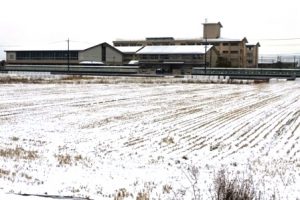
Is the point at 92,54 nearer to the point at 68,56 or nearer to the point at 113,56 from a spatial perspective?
the point at 113,56

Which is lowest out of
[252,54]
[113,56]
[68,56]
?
[68,56]

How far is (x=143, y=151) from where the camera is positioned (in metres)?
12.0

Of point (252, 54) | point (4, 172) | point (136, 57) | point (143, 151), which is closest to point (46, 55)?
point (136, 57)

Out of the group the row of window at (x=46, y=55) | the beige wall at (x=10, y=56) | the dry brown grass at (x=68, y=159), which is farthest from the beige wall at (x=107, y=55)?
the dry brown grass at (x=68, y=159)

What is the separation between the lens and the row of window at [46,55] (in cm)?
9856

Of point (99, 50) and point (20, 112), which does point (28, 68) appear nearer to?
point (99, 50)

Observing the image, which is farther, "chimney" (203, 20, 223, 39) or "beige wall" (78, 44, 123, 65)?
"chimney" (203, 20, 223, 39)

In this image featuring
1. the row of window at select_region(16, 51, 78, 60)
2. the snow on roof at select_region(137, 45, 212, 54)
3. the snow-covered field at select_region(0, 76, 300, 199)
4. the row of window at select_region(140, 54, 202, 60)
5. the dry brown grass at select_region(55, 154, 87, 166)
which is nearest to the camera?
the snow-covered field at select_region(0, 76, 300, 199)

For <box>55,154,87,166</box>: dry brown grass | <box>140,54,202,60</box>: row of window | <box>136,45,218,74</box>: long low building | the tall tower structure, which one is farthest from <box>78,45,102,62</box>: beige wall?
<box>55,154,87,166</box>: dry brown grass

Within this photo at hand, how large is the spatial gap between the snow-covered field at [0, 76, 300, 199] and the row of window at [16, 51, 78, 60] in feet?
254

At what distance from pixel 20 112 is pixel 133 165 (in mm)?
11816

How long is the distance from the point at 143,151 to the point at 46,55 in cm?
9173

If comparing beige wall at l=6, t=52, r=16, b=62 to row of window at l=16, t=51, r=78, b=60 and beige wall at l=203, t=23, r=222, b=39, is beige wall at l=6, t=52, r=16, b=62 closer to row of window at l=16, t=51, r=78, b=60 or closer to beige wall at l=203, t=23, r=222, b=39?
row of window at l=16, t=51, r=78, b=60

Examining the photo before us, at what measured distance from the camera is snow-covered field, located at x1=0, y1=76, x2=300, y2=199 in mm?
7781
